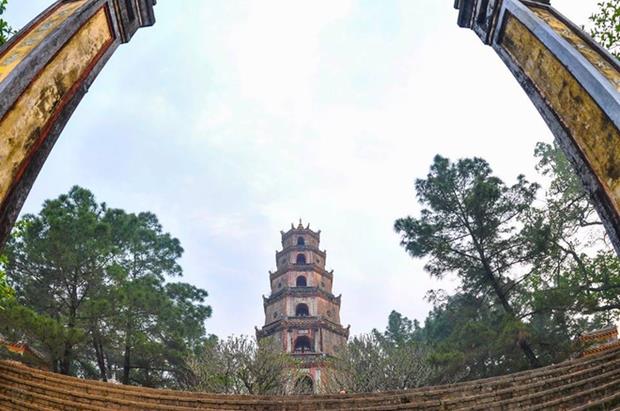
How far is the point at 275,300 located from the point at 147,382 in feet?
38.3

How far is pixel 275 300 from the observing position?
2695 cm

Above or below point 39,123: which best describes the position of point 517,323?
above

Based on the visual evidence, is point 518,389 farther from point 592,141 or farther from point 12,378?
point 12,378

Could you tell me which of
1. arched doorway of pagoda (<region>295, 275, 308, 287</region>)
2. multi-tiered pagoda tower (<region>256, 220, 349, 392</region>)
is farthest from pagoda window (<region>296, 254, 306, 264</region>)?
arched doorway of pagoda (<region>295, 275, 308, 287</region>)

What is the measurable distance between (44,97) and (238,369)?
15.2m

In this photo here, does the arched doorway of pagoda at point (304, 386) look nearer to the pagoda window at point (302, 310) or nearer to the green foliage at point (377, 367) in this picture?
the green foliage at point (377, 367)

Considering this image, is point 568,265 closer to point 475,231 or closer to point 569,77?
point 475,231

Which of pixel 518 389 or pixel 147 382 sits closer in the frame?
pixel 518 389

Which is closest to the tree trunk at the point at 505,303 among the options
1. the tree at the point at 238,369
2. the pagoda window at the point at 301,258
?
the tree at the point at 238,369

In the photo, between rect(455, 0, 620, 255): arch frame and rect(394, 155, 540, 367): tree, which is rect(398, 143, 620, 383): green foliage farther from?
rect(455, 0, 620, 255): arch frame

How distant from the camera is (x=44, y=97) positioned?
3516 mm

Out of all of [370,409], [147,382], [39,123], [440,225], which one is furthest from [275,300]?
[39,123]

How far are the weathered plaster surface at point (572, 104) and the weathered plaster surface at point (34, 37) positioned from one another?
14.6 feet

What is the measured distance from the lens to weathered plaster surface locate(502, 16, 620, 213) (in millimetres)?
3234
